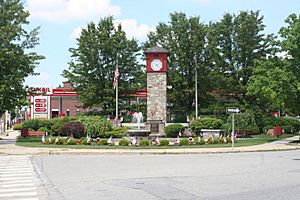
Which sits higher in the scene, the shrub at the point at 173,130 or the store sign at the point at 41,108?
the store sign at the point at 41,108

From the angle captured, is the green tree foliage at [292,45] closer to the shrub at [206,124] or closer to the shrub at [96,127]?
the shrub at [206,124]

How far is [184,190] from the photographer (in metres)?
11.4

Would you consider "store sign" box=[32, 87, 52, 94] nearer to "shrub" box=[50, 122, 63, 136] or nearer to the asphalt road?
"shrub" box=[50, 122, 63, 136]

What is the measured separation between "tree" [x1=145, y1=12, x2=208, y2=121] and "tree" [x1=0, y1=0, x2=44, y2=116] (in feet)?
72.5

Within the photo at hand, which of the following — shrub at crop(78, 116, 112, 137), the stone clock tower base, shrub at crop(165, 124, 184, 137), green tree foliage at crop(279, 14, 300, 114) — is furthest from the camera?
the stone clock tower base

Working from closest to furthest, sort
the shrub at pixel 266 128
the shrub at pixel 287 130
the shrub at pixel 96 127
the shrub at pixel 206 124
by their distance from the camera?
the shrub at pixel 96 127, the shrub at pixel 206 124, the shrub at pixel 266 128, the shrub at pixel 287 130

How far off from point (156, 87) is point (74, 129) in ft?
38.8

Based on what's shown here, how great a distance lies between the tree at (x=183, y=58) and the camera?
54.2 meters

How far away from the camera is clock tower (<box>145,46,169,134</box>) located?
4778 cm

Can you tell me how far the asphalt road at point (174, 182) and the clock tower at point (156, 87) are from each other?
97.5ft

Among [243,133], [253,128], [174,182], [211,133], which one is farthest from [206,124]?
[174,182]

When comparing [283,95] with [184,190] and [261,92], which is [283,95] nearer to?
[261,92]

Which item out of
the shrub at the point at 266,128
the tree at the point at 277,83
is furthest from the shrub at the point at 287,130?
the tree at the point at 277,83

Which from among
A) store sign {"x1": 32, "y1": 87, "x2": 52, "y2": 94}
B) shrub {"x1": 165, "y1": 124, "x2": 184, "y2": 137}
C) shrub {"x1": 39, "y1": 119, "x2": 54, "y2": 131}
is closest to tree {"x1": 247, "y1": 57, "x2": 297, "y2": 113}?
shrub {"x1": 165, "y1": 124, "x2": 184, "y2": 137}
